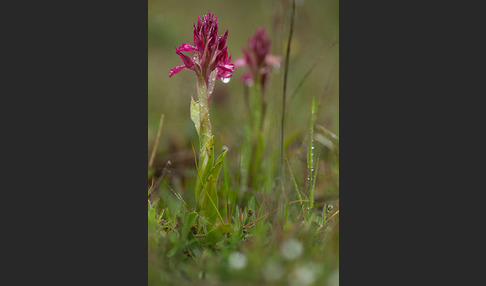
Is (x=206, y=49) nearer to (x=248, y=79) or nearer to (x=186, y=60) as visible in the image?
(x=186, y=60)

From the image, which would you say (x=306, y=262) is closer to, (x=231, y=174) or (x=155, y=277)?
(x=155, y=277)

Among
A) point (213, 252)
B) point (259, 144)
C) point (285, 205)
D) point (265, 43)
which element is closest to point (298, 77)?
point (265, 43)

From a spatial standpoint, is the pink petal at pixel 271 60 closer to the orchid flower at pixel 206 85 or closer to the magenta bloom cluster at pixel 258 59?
the magenta bloom cluster at pixel 258 59

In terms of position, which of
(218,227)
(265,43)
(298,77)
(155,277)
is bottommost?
(155,277)

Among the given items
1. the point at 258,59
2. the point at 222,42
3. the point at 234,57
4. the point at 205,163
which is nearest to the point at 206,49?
the point at 222,42

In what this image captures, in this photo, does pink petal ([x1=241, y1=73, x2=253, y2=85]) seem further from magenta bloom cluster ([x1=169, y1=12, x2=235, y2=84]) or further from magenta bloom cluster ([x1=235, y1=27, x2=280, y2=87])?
magenta bloom cluster ([x1=169, y1=12, x2=235, y2=84])

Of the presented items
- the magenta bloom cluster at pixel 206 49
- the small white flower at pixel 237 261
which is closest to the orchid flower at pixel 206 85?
the magenta bloom cluster at pixel 206 49

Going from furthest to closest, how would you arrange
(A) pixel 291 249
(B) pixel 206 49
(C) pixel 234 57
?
1. (C) pixel 234 57
2. (B) pixel 206 49
3. (A) pixel 291 249
